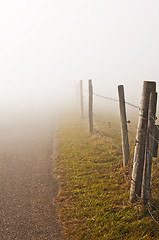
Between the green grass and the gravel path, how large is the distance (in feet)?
1.19

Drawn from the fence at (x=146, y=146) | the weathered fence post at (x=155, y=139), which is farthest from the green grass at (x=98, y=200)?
the weathered fence post at (x=155, y=139)

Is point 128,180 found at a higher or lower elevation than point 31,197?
higher

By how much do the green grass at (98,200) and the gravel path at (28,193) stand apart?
36 cm

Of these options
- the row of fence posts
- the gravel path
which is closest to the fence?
the row of fence posts

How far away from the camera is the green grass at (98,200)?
4.43 metres

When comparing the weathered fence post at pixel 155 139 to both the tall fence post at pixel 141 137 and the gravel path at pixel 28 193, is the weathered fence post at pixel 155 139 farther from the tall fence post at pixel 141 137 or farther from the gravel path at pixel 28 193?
the gravel path at pixel 28 193

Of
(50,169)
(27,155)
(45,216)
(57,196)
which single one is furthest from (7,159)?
(45,216)

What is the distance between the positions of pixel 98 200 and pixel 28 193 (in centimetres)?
246

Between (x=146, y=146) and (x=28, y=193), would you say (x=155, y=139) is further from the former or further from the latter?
(x=28, y=193)

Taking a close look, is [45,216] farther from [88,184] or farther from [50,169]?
[50,169]

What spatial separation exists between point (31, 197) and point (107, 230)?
2.84 metres

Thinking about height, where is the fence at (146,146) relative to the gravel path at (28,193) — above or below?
above

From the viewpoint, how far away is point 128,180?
6223 millimetres

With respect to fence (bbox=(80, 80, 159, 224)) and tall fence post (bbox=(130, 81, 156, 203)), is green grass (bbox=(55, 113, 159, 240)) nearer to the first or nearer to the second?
fence (bbox=(80, 80, 159, 224))
